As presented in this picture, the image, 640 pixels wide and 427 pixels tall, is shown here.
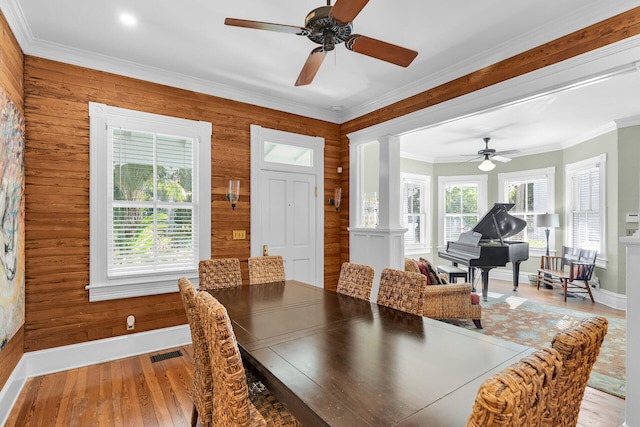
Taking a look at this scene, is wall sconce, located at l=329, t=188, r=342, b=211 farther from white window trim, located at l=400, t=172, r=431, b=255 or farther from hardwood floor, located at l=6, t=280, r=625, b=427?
white window trim, located at l=400, t=172, r=431, b=255

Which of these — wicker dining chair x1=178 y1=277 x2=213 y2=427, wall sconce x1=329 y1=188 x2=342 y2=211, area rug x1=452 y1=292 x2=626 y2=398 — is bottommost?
area rug x1=452 y1=292 x2=626 y2=398

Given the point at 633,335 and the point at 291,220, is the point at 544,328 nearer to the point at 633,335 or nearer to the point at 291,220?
the point at 633,335

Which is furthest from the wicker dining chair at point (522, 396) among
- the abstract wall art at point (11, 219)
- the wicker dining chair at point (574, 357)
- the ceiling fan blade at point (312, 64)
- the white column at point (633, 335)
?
the abstract wall art at point (11, 219)

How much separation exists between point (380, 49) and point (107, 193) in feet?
9.54

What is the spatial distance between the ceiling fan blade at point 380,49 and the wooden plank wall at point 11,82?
2509 mm

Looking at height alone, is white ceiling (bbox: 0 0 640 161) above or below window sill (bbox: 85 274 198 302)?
above

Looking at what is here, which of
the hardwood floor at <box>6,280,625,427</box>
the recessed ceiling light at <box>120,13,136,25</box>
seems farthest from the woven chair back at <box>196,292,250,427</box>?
the recessed ceiling light at <box>120,13,136,25</box>

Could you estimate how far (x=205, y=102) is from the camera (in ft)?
12.6

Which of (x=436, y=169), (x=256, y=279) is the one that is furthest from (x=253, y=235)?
(x=436, y=169)

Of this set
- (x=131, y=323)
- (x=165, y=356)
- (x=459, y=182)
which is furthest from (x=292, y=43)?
(x=459, y=182)

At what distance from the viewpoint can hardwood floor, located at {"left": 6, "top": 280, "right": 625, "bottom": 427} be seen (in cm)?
228

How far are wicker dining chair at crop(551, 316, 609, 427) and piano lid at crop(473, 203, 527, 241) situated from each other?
5041 mm

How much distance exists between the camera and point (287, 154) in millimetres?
4508

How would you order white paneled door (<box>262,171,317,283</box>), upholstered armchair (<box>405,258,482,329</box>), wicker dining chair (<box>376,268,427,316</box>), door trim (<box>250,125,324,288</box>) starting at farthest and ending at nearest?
white paneled door (<box>262,171,317,283</box>) < door trim (<box>250,125,324,288</box>) < upholstered armchair (<box>405,258,482,329</box>) < wicker dining chair (<box>376,268,427,316</box>)
